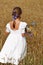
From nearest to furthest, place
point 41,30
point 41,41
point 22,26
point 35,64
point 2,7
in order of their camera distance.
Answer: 1. point 22,26
2. point 35,64
3. point 41,41
4. point 41,30
5. point 2,7

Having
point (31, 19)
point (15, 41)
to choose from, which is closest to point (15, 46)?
point (15, 41)

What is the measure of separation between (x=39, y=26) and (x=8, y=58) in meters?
3.10

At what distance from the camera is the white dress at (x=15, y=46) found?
6238mm

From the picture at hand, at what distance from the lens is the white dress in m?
6.24

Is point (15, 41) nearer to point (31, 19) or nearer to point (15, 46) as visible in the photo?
point (15, 46)

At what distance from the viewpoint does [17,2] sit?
12.1 metres

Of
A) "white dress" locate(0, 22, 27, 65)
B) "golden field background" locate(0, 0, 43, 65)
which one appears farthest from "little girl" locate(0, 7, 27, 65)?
"golden field background" locate(0, 0, 43, 65)

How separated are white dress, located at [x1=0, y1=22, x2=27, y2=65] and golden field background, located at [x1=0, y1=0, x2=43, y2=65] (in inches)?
16.9

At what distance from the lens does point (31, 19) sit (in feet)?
33.0

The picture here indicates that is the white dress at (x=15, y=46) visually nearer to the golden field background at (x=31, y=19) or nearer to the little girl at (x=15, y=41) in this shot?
the little girl at (x=15, y=41)

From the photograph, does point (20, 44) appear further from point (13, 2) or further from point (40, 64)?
point (13, 2)

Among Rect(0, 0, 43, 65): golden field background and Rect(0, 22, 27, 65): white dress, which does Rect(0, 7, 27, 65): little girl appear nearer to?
Rect(0, 22, 27, 65): white dress

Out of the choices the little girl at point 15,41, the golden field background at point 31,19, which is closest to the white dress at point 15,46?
the little girl at point 15,41

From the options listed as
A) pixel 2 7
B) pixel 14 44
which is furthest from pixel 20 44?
pixel 2 7
